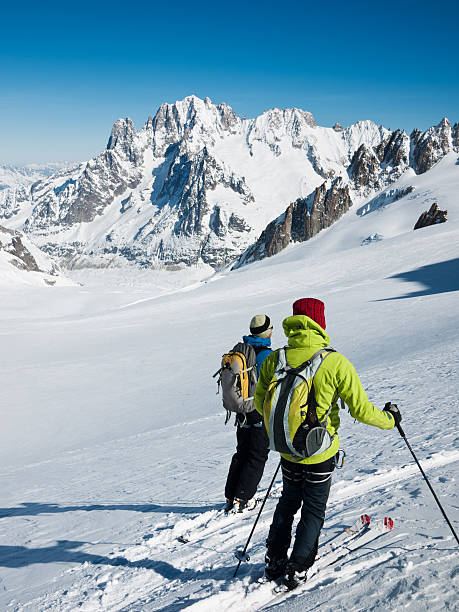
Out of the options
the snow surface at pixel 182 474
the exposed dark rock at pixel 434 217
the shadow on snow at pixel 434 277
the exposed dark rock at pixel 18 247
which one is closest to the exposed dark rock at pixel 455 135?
the exposed dark rock at pixel 434 217

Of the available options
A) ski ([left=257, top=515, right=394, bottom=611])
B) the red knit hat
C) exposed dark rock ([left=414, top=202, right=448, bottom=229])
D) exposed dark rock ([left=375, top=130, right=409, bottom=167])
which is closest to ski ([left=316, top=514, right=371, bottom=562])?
ski ([left=257, top=515, right=394, bottom=611])

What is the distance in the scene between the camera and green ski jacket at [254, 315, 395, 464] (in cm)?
353

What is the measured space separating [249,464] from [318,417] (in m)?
2.18

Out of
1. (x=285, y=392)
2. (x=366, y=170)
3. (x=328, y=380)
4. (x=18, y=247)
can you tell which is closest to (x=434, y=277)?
(x=328, y=380)

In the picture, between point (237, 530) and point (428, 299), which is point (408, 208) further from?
point (237, 530)

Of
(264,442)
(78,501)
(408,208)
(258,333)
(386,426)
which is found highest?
(408,208)

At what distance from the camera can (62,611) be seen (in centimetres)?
406

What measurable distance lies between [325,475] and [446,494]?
1.88m

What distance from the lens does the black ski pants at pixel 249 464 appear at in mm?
5375

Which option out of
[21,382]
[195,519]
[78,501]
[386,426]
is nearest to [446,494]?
[386,426]

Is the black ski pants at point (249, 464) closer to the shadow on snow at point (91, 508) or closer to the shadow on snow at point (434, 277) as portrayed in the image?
the shadow on snow at point (91, 508)

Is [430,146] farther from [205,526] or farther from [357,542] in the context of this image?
[357,542]

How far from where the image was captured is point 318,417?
140 inches

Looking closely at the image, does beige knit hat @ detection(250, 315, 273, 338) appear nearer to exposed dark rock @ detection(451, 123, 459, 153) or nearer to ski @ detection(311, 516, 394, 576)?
ski @ detection(311, 516, 394, 576)
